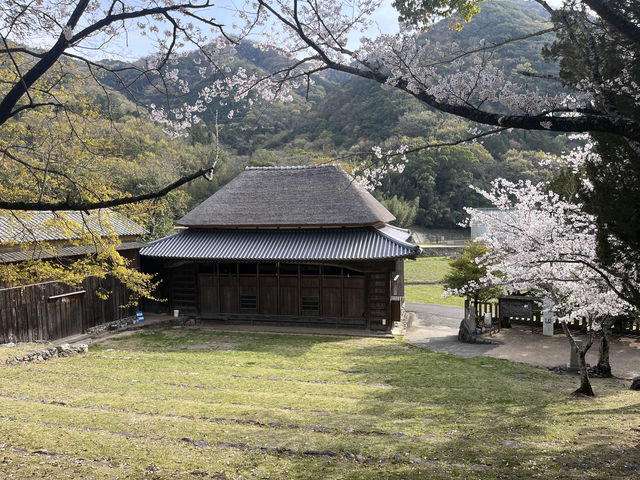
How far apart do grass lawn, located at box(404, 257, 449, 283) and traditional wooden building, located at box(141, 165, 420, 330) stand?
11.5 m

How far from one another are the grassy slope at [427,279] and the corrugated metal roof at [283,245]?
566 centimetres

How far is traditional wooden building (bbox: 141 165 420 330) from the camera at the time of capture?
16.1 m

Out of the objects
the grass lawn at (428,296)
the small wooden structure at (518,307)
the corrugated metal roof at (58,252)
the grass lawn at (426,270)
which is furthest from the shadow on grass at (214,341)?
the grass lawn at (426,270)

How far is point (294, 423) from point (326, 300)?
10243 millimetres

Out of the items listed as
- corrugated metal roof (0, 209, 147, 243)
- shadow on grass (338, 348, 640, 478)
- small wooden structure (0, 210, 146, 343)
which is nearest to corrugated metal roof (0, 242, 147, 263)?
small wooden structure (0, 210, 146, 343)

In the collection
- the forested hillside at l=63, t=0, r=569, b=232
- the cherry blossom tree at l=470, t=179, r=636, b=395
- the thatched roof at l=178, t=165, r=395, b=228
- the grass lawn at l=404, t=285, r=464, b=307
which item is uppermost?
the forested hillside at l=63, t=0, r=569, b=232

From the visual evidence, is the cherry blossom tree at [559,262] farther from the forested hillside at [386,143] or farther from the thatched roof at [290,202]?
the forested hillside at [386,143]

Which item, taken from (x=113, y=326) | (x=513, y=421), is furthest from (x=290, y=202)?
(x=513, y=421)

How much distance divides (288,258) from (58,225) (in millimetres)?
8735

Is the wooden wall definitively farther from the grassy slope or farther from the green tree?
the grassy slope

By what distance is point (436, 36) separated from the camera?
70.6 meters

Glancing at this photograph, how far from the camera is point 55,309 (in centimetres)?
1382

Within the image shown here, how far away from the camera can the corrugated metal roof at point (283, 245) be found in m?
15.6

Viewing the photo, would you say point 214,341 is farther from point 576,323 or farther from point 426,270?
point 426,270
